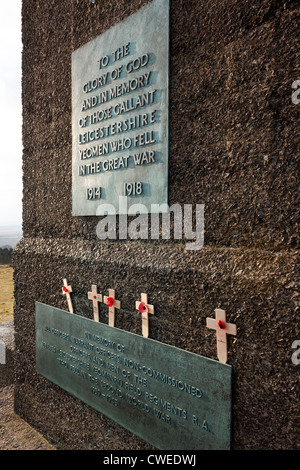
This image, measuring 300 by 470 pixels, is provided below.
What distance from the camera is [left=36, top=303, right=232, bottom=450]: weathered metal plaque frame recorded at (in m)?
1.85

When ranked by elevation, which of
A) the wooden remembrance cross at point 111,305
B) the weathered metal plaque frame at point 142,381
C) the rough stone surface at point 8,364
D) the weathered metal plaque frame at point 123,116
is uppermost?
the weathered metal plaque frame at point 123,116

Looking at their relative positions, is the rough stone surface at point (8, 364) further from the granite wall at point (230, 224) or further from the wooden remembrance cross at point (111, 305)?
the wooden remembrance cross at point (111, 305)

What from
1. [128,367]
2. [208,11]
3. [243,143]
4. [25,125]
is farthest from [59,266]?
[208,11]

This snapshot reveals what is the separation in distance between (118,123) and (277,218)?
1322 mm

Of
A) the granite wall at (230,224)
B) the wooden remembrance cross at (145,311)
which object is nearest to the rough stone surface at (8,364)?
the granite wall at (230,224)

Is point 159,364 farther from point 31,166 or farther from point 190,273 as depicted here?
point 31,166

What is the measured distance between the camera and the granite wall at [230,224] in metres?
1.61

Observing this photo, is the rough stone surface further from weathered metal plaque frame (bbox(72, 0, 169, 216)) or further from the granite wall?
weathered metal plaque frame (bbox(72, 0, 169, 216))

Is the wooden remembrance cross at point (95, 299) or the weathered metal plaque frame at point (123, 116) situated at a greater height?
the weathered metal plaque frame at point (123, 116)

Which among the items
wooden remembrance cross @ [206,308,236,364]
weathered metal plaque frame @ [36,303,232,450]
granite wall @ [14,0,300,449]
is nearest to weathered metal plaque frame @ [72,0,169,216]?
granite wall @ [14,0,300,449]

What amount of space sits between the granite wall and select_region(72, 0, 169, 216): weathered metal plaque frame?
0.27ft

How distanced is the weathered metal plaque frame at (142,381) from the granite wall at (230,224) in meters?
0.08

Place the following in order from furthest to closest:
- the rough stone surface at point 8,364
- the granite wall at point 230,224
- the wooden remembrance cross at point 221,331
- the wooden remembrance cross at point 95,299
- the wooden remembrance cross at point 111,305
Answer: the rough stone surface at point 8,364
the wooden remembrance cross at point 95,299
the wooden remembrance cross at point 111,305
the wooden remembrance cross at point 221,331
the granite wall at point 230,224

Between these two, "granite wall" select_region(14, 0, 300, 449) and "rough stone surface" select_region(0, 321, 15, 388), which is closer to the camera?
"granite wall" select_region(14, 0, 300, 449)
